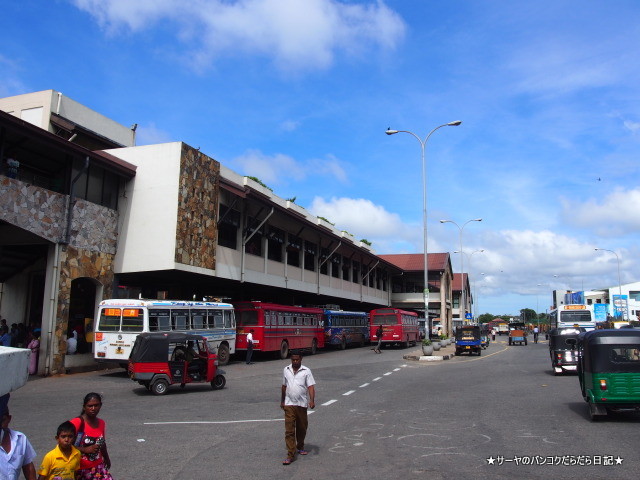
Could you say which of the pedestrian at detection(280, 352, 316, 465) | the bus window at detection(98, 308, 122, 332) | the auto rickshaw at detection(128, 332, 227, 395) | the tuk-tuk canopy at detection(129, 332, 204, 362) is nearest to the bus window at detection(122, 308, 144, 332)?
the bus window at detection(98, 308, 122, 332)

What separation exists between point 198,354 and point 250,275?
1425 cm

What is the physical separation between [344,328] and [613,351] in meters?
30.8

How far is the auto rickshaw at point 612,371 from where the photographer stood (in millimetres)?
10109

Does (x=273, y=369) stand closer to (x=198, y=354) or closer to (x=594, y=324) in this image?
(x=198, y=354)

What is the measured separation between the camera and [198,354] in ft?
54.6

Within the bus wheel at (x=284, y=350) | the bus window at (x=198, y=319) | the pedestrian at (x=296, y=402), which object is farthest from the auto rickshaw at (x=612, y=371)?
the bus wheel at (x=284, y=350)

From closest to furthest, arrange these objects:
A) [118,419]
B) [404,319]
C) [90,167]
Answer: [118,419] < [90,167] < [404,319]

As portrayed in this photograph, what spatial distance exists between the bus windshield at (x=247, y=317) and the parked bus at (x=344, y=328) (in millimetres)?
10204

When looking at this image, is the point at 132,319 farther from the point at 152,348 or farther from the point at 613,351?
the point at 613,351

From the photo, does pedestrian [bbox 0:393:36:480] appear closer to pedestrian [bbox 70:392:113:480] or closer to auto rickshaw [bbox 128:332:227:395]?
pedestrian [bbox 70:392:113:480]

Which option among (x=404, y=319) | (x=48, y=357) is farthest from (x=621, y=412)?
(x=404, y=319)

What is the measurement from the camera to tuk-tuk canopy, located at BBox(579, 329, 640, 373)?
33.5 feet

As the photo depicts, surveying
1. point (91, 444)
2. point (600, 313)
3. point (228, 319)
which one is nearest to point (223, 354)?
point (228, 319)

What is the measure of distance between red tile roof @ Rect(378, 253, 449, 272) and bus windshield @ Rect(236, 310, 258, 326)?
43.3 metres
